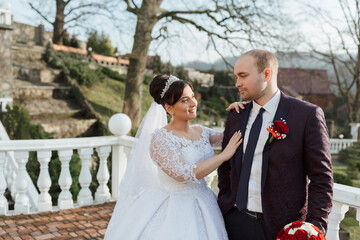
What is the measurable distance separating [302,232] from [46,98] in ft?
48.3

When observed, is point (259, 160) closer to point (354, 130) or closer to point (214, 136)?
point (214, 136)

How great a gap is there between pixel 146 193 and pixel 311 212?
49.4 inches

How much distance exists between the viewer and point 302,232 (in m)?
1.60

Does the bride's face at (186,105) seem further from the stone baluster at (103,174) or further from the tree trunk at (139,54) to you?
the tree trunk at (139,54)

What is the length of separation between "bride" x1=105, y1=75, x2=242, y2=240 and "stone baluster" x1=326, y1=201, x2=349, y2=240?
89 centimetres

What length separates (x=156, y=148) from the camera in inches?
93.5

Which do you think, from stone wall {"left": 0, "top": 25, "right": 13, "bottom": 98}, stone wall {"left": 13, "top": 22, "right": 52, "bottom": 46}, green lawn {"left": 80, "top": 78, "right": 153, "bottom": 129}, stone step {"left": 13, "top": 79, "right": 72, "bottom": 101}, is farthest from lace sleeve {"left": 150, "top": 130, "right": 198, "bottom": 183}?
→ stone wall {"left": 13, "top": 22, "right": 52, "bottom": 46}

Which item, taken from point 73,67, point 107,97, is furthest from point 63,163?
point 73,67

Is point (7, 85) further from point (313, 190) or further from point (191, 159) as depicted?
point (313, 190)

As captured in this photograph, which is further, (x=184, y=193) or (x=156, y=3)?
(x=156, y=3)

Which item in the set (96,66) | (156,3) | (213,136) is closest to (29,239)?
(213,136)

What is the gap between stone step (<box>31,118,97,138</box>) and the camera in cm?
1266

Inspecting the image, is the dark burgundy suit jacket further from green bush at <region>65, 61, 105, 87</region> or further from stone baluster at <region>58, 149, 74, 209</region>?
green bush at <region>65, 61, 105, 87</region>

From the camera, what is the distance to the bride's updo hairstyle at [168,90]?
8.02ft
